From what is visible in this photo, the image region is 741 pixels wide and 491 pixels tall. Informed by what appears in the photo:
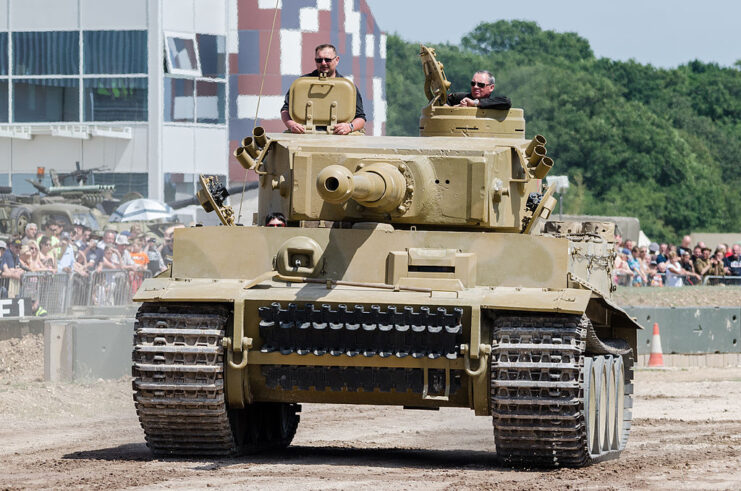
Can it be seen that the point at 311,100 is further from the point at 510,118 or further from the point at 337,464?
the point at 337,464

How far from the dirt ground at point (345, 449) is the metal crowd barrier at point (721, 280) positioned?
10.2 meters

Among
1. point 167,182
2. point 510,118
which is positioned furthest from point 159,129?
point 510,118

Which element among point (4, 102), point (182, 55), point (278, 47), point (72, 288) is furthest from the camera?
point (278, 47)

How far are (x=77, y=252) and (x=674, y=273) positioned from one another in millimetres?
13350

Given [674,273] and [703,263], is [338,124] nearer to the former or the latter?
[674,273]

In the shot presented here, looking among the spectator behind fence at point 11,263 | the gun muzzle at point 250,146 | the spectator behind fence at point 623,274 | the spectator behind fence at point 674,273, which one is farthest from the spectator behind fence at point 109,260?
the spectator behind fence at point 674,273

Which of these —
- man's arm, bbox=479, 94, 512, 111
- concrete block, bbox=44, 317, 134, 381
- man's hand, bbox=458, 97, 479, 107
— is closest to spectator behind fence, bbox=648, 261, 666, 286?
concrete block, bbox=44, 317, 134, 381

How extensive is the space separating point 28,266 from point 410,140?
9779mm

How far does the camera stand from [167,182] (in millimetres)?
39719

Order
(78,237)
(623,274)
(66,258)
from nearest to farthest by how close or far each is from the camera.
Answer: (66,258), (78,237), (623,274)

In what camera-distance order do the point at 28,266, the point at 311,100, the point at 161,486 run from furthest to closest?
the point at 28,266, the point at 311,100, the point at 161,486

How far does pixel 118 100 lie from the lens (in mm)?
39656

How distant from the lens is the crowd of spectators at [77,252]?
2398cm

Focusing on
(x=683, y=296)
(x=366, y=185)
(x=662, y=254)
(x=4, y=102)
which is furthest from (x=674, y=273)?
(x=366, y=185)
